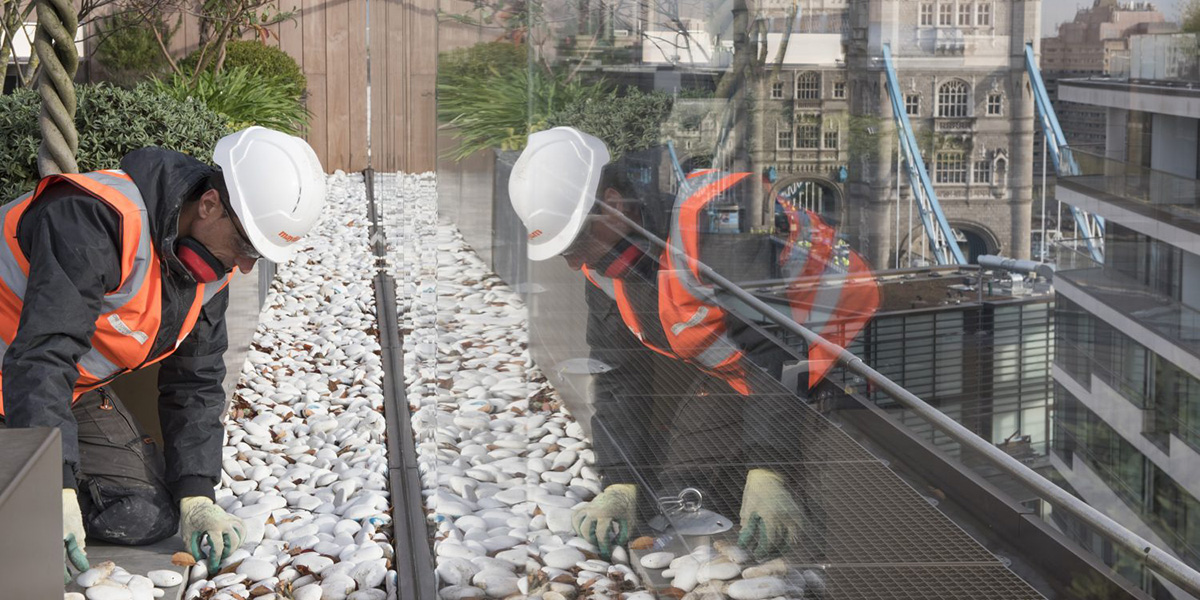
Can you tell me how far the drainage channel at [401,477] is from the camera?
263cm

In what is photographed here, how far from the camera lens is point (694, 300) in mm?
1011

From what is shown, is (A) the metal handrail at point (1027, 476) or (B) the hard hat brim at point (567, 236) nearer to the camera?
(A) the metal handrail at point (1027, 476)

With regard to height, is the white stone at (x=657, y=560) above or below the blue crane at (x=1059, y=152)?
below

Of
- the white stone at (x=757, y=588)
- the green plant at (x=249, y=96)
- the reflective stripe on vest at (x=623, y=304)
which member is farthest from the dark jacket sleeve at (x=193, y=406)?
the green plant at (x=249, y=96)

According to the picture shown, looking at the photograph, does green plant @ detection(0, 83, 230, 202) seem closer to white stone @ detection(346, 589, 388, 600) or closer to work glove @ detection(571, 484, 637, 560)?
white stone @ detection(346, 589, 388, 600)

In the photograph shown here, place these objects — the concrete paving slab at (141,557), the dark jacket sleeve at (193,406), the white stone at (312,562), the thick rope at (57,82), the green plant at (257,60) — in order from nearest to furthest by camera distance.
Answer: the concrete paving slab at (141,557)
the dark jacket sleeve at (193,406)
the white stone at (312,562)
the thick rope at (57,82)
the green plant at (257,60)

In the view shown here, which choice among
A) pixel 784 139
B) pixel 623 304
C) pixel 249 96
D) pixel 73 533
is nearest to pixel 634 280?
pixel 623 304

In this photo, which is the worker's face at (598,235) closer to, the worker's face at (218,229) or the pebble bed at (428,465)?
the pebble bed at (428,465)

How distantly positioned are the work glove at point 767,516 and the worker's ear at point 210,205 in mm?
1742

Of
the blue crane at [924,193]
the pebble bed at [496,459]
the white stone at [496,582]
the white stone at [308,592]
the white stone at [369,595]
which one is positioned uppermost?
the blue crane at [924,193]

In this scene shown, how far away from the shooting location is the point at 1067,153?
58 centimetres

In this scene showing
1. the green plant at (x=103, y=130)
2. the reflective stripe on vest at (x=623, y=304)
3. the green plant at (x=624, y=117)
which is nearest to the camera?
the green plant at (x=624, y=117)

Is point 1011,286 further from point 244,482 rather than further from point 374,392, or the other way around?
point 374,392

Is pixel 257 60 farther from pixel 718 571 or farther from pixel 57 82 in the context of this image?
pixel 718 571
